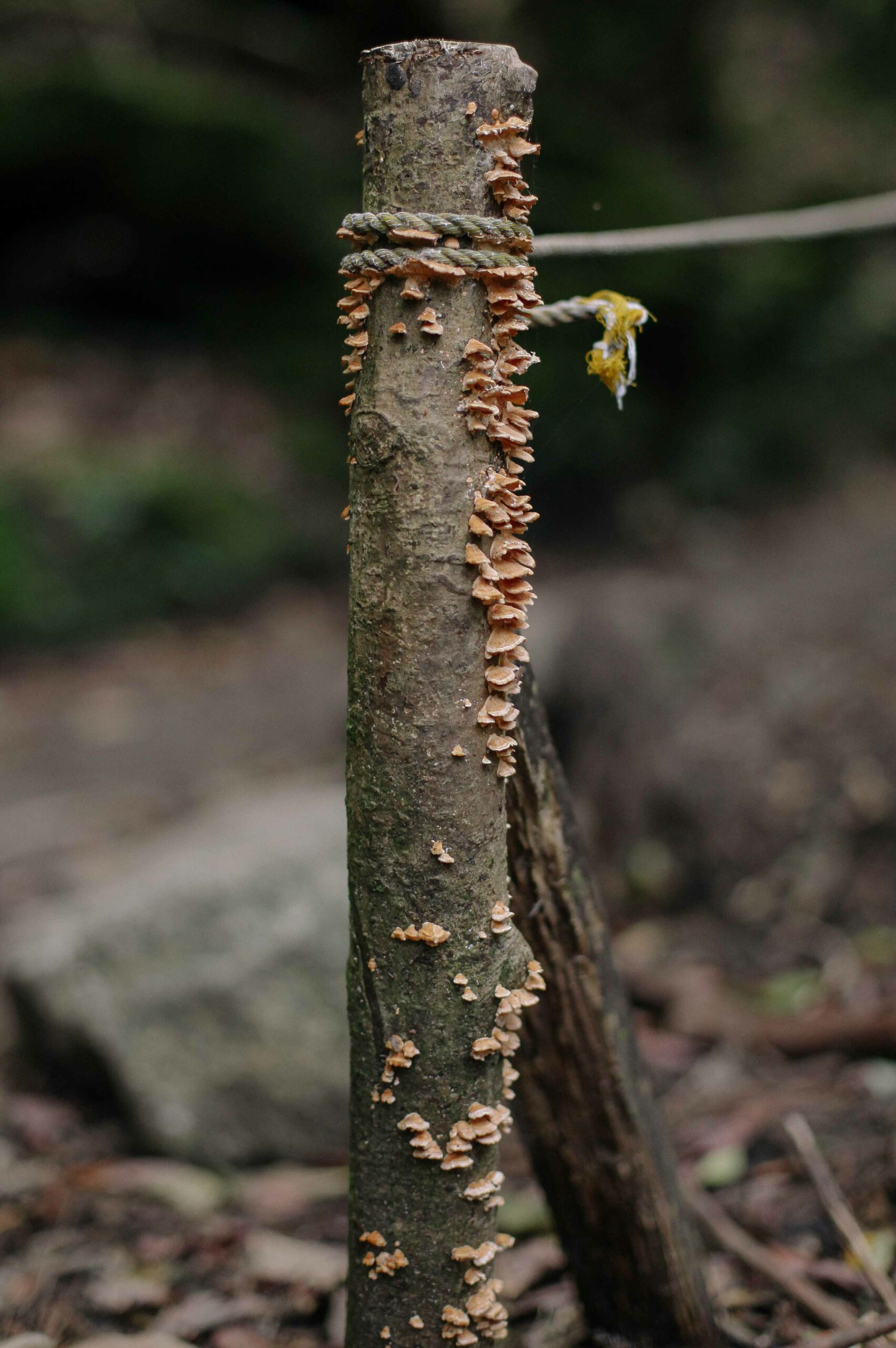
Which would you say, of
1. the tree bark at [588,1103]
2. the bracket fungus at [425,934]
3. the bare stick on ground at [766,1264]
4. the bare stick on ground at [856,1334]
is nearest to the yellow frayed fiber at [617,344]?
the tree bark at [588,1103]

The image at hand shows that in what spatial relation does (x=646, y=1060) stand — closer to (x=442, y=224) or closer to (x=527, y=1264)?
(x=527, y=1264)

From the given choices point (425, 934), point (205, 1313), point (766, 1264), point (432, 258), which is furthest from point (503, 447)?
point (205, 1313)

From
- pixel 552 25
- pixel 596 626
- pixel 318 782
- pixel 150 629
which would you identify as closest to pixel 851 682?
pixel 596 626

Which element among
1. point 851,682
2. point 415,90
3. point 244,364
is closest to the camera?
point 415,90

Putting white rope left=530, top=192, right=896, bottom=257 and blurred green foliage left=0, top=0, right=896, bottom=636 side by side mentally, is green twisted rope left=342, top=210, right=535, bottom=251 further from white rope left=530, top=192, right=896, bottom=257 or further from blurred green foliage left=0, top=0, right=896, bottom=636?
blurred green foliage left=0, top=0, right=896, bottom=636

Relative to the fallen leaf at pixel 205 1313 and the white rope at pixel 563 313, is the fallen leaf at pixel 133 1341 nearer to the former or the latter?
the fallen leaf at pixel 205 1313

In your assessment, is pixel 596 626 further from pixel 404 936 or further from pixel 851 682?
pixel 404 936
